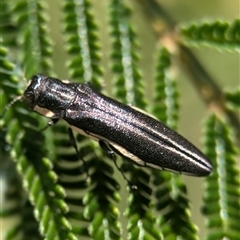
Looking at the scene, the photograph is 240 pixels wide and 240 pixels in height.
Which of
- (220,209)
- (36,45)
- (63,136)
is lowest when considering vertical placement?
(220,209)

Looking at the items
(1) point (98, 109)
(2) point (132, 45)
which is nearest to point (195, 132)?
(2) point (132, 45)

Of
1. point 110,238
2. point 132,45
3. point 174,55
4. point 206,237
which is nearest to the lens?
point 110,238

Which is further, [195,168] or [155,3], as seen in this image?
[155,3]

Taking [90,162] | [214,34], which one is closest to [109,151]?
[90,162]

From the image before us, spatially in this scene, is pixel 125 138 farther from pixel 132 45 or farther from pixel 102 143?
pixel 132 45

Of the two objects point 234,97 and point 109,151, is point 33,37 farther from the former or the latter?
point 234,97

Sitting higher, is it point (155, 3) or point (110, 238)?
point (155, 3)
